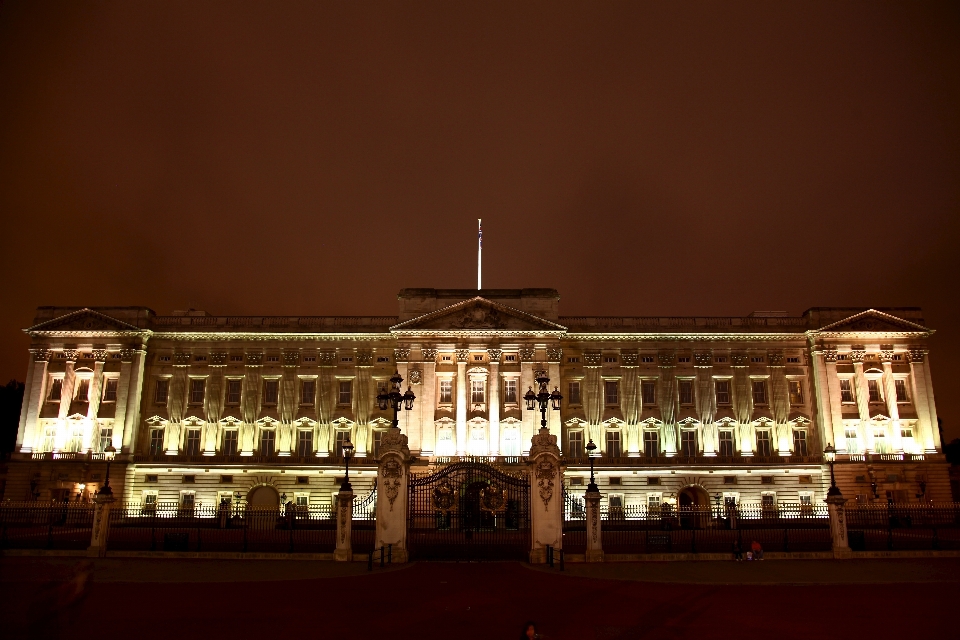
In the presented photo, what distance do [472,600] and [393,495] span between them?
8.04 meters

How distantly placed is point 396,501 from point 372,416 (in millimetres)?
27665

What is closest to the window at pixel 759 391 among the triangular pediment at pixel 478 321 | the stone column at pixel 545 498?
the triangular pediment at pixel 478 321

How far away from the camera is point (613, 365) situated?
5362 centimetres

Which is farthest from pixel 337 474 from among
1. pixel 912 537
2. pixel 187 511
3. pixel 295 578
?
pixel 912 537

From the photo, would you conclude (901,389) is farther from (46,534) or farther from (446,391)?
(46,534)

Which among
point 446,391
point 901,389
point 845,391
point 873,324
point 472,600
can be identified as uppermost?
point 873,324

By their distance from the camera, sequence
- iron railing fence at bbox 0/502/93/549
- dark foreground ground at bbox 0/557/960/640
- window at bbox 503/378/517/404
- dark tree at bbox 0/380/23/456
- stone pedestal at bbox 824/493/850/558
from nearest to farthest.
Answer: dark foreground ground at bbox 0/557/960/640 → stone pedestal at bbox 824/493/850/558 → iron railing fence at bbox 0/502/93/549 → window at bbox 503/378/517/404 → dark tree at bbox 0/380/23/456

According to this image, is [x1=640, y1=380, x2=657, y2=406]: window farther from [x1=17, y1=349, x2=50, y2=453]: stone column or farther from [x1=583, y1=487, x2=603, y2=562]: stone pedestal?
[x1=17, y1=349, x2=50, y2=453]: stone column

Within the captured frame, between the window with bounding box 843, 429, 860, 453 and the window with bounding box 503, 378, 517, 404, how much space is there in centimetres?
2416

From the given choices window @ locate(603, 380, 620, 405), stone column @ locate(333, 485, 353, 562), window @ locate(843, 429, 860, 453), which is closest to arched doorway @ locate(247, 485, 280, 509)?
window @ locate(603, 380, 620, 405)

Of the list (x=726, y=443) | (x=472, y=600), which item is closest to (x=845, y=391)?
(x=726, y=443)

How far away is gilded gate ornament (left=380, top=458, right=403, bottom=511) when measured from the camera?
25.4 m

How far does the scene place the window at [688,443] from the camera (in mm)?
52281

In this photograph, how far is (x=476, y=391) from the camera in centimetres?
5184
